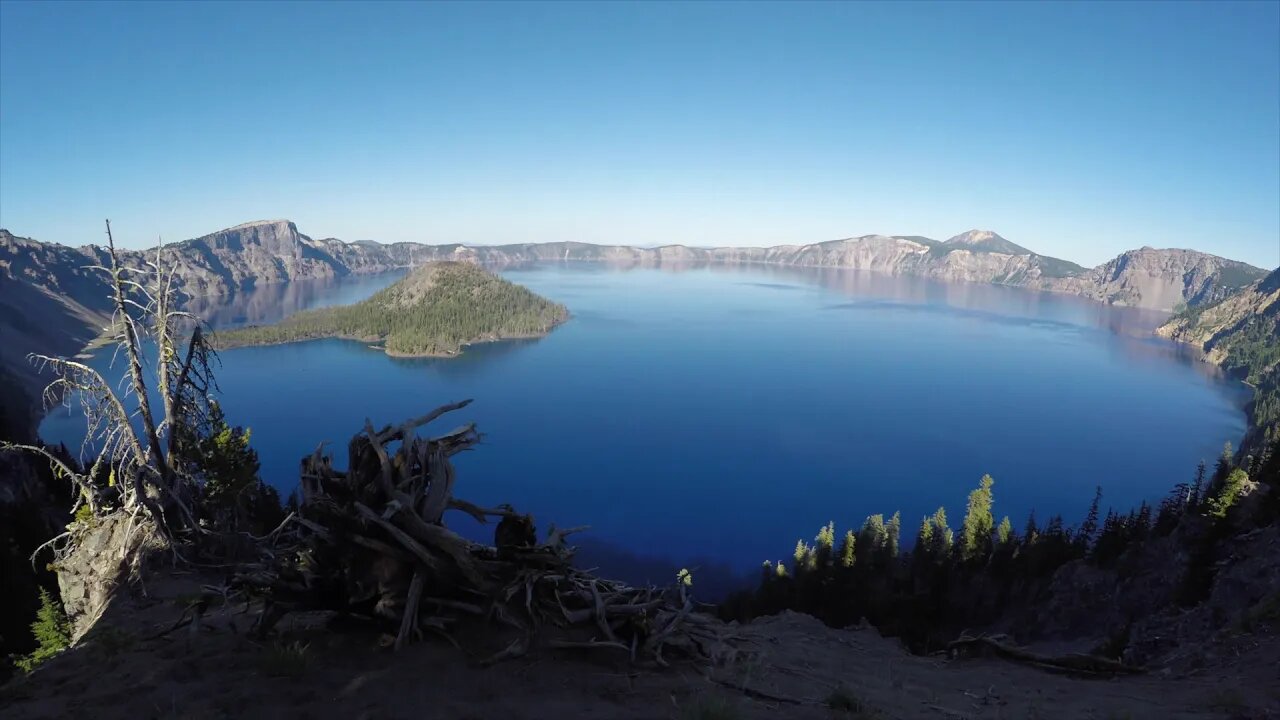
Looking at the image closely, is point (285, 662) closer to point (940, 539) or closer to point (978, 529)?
point (940, 539)

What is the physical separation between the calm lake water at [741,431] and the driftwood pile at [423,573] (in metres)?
71.4

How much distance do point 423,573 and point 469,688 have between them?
1589mm

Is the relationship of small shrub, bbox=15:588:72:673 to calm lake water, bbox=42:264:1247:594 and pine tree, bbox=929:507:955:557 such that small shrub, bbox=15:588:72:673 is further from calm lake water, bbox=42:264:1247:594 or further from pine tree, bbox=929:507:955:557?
pine tree, bbox=929:507:955:557

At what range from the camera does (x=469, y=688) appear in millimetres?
6555

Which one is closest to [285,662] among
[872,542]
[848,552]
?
[848,552]

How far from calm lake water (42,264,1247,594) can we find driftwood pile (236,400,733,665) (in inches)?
2810

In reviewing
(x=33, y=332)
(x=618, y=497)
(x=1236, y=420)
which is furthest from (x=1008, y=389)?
(x=33, y=332)

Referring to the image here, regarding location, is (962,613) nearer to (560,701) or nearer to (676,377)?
(560,701)

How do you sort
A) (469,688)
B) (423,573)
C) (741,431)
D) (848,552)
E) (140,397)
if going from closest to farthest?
(469,688), (423,573), (140,397), (848,552), (741,431)

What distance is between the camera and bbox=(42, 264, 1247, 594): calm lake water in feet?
305

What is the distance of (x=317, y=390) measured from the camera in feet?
488

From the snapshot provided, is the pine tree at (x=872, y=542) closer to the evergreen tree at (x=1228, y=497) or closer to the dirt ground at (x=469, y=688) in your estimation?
the evergreen tree at (x=1228, y=497)

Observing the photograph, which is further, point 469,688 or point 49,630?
point 49,630

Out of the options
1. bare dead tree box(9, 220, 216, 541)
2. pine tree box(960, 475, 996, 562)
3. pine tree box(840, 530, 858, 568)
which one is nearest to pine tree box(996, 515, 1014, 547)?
pine tree box(960, 475, 996, 562)
